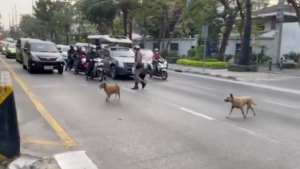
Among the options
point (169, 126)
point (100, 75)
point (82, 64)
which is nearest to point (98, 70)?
point (100, 75)

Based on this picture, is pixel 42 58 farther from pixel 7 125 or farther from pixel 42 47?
pixel 7 125

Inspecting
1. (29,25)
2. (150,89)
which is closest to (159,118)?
(150,89)

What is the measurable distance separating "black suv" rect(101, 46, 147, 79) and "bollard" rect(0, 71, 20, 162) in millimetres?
11006

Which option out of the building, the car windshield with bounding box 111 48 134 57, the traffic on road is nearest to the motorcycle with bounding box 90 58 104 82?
the car windshield with bounding box 111 48 134 57

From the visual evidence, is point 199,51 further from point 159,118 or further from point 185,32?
point 159,118

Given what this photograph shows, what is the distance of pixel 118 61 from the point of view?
17141 mm

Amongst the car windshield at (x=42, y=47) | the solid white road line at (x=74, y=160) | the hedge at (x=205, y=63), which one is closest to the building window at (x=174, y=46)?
the hedge at (x=205, y=63)

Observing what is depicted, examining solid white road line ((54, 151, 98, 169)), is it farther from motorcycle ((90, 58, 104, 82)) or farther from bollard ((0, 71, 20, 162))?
motorcycle ((90, 58, 104, 82))

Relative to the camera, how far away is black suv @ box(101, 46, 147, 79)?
17.0 m

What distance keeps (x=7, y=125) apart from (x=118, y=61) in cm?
1214

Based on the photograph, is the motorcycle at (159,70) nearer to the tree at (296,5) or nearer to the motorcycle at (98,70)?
the motorcycle at (98,70)

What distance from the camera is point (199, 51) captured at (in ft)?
109

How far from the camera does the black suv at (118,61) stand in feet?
55.6

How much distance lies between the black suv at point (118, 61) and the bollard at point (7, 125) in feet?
36.1
